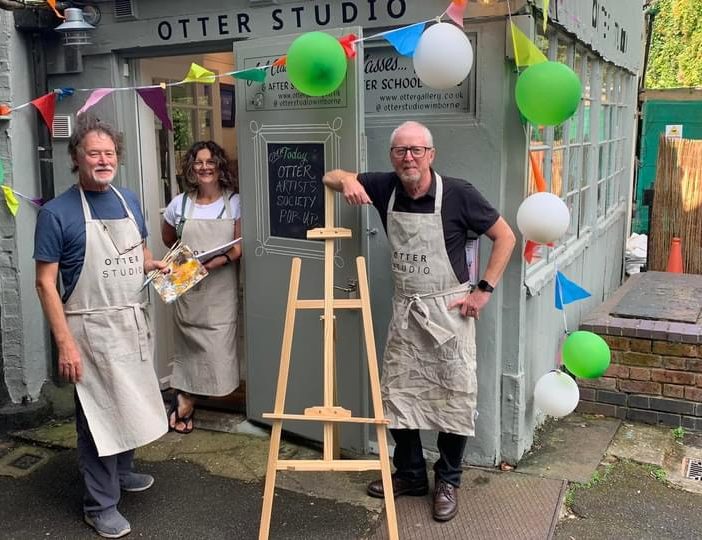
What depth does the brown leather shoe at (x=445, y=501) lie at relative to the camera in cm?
361

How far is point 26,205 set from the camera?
479 cm

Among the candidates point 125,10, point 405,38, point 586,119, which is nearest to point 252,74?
point 405,38

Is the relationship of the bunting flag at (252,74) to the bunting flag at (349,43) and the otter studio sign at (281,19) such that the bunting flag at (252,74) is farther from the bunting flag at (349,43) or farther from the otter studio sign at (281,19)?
the bunting flag at (349,43)

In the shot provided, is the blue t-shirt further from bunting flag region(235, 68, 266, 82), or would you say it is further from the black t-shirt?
the black t-shirt

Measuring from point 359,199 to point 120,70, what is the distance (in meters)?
2.27

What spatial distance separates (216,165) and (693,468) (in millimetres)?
3395

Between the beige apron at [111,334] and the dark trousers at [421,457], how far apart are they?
4.09 ft

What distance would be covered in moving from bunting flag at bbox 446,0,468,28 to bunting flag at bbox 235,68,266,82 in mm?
1118

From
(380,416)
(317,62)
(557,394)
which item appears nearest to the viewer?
(380,416)

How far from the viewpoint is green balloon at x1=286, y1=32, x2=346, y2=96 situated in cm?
343

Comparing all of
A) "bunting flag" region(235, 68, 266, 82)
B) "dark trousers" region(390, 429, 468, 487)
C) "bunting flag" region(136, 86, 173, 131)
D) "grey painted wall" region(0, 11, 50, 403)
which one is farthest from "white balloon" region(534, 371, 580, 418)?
"grey painted wall" region(0, 11, 50, 403)

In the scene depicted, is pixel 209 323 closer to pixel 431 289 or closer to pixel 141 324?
pixel 141 324

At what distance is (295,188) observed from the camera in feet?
13.7

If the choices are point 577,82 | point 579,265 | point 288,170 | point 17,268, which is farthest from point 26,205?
point 579,265
